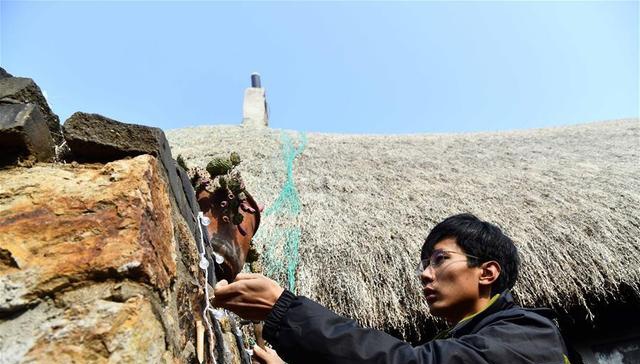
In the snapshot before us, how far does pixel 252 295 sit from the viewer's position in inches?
40.4

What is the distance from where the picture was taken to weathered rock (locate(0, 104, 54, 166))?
3.10 feet

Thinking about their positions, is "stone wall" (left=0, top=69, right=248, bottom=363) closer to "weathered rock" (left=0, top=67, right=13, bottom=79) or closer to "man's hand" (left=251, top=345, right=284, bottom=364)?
"weathered rock" (left=0, top=67, right=13, bottom=79)

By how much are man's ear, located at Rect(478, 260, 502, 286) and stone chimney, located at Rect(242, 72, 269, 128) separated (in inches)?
259

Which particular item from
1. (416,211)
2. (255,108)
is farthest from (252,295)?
(255,108)

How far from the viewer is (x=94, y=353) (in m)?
0.72

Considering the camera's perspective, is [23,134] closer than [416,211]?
Yes

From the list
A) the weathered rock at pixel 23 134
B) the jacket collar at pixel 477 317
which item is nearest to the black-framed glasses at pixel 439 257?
the jacket collar at pixel 477 317

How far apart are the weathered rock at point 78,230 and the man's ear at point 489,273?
75 cm

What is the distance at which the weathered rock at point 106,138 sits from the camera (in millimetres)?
989

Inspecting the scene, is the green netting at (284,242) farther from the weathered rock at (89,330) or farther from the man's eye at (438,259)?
the weathered rock at (89,330)

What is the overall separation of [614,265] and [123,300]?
3.25m

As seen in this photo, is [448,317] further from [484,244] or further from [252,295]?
[252,295]

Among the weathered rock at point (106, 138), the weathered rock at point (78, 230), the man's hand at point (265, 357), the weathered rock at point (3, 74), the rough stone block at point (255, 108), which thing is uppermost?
the rough stone block at point (255, 108)

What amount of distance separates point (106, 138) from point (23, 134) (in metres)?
0.14
